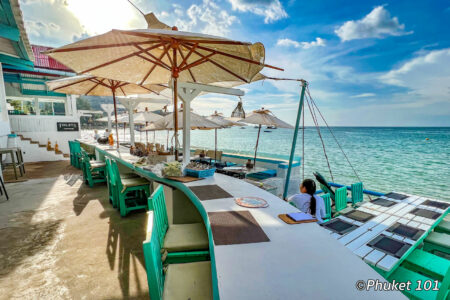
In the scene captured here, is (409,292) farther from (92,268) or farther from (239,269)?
(92,268)

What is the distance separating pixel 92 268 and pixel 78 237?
1.11 m

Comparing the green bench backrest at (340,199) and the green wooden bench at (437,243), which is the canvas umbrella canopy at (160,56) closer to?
the green bench backrest at (340,199)

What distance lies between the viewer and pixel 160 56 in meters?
2.86

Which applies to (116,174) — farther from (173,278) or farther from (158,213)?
(173,278)

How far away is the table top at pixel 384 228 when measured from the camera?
1737mm

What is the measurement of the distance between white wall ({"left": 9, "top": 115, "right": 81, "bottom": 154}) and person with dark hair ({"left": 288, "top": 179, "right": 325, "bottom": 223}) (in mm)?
15021

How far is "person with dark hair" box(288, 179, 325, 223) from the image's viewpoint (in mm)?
2629

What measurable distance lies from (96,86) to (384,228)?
7.45 metres

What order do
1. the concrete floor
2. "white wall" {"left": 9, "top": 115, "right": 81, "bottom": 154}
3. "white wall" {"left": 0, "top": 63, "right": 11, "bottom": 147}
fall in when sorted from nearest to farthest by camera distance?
the concrete floor → "white wall" {"left": 0, "top": 63, "right": 11, "bottom": 147} → "white wall" {"left": 9, "top": 115, "right": 81, "bottom": 154}

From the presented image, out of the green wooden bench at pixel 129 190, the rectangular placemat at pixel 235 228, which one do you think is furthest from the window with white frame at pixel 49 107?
the rectangular placemat at pixel 235 228

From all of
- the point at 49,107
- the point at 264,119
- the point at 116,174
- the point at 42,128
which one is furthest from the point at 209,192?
the point at 49,107

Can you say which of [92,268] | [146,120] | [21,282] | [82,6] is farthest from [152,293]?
[146,120]

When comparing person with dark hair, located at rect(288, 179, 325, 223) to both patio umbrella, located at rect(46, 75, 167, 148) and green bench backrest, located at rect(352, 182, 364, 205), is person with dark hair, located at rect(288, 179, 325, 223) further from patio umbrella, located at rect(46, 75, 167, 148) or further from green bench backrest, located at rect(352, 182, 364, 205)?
patio umbrella, located at rect(46, 75, 167, 148)

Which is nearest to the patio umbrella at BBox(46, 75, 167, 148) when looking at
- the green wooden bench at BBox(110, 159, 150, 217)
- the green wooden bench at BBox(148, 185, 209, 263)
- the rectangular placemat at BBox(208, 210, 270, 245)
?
the green wooden bench at BBox(110, 159, 150, 217)
